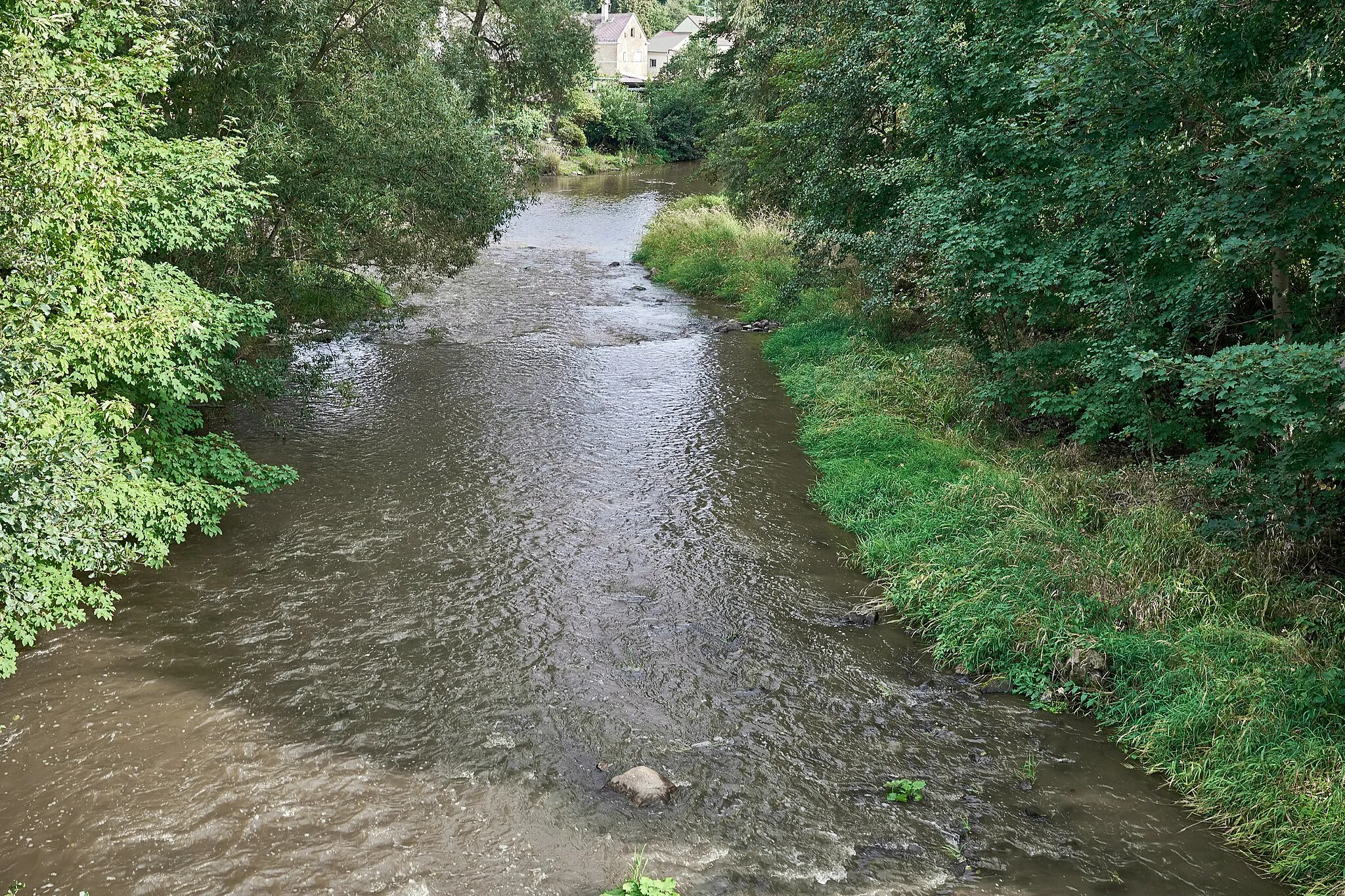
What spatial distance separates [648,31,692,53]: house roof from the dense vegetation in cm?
8684

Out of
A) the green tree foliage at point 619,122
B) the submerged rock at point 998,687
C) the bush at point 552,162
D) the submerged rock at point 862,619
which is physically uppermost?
the green tree foliage at point 619,122

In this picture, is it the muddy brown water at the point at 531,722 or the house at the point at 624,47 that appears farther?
the house at the point at 624,47

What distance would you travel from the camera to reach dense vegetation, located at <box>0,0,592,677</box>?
22.7 ft

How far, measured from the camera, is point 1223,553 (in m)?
9.14

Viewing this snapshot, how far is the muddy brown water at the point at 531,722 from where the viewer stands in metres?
6.40

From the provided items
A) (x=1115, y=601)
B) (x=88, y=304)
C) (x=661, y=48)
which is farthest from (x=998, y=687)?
→ (x=661, y=48)

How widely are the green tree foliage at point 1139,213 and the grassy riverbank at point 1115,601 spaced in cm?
67

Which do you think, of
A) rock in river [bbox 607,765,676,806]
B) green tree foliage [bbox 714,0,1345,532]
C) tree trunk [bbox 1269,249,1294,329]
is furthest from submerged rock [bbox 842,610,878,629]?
tree trunk [bbox 1269,249,1294,329]

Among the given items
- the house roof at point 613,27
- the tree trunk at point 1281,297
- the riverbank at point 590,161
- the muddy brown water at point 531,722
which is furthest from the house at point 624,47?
the tree trunk at point 1281,297

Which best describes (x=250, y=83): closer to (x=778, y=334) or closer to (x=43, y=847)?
(x=43, y=847)

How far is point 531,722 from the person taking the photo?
797cm

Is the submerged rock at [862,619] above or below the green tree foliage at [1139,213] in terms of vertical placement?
below

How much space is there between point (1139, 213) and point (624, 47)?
302 ft

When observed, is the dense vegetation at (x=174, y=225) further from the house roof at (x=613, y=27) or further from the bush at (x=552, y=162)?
the house roof at (x=613, y=27)
